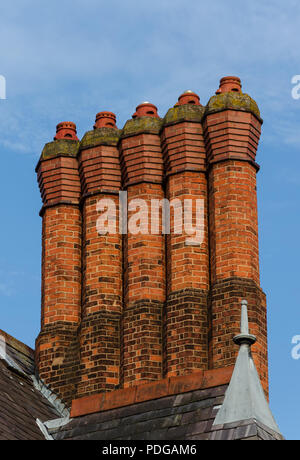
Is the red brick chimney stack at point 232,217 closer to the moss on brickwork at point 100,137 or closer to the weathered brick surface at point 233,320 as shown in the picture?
the weathered brick surface at point 233,320

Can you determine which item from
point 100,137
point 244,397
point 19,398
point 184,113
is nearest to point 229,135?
point 184,113

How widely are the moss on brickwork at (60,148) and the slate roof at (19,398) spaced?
12.2 feet

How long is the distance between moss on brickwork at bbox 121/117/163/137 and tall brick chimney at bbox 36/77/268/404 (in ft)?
0.08

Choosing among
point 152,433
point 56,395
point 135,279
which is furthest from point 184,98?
point 152,433

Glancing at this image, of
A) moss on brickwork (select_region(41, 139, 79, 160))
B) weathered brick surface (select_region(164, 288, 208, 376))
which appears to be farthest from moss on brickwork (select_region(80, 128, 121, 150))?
weathered brick surface (select_region(164, 288, 208, 376))

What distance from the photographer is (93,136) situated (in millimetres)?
26031

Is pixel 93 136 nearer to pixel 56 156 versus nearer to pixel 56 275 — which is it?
pixel 56 156

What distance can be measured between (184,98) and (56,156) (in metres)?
2.76

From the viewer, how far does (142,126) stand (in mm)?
25500

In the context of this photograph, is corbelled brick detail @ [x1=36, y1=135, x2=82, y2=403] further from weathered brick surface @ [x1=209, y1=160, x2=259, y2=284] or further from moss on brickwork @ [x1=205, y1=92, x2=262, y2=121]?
moss on brickwork @ [x1=205, y1=92, x2=262, y2=121]

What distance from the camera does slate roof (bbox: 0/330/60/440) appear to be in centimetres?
2011

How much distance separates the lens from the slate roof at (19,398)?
66.0ft

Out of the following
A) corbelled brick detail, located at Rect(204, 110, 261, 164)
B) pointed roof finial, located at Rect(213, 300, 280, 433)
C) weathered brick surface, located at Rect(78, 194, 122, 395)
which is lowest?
pointed roof finial, located at Rect(213, 300, 280, 433)
